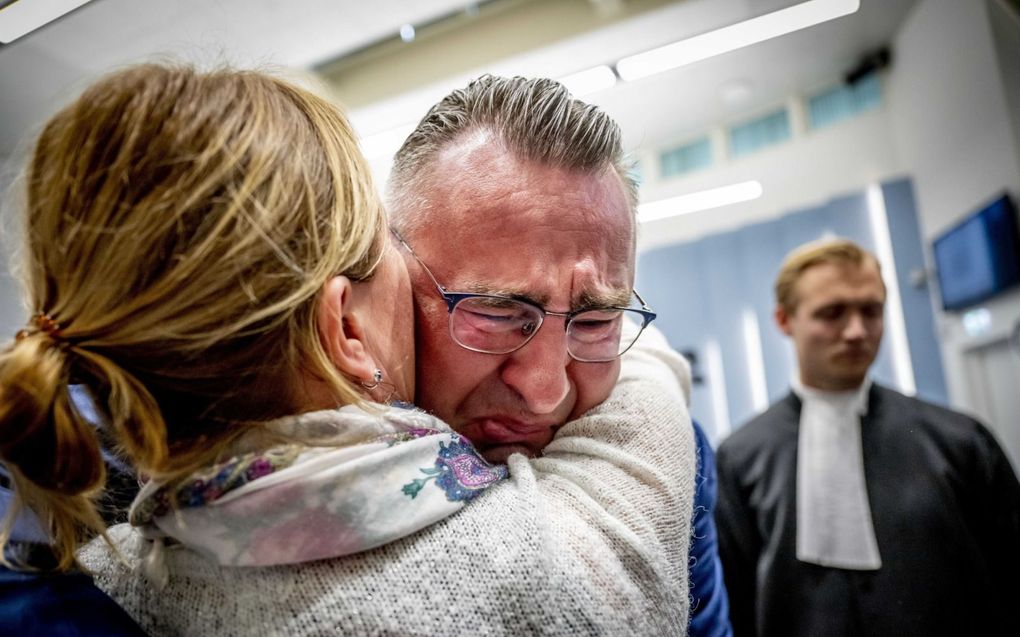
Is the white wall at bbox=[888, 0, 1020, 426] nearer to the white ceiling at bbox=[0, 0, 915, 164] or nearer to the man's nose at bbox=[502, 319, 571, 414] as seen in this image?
the white ceiling at bbox=[0, 0, 915, 164]

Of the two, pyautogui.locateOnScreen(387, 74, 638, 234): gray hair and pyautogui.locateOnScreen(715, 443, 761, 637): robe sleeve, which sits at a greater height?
pyautogui.locateOnScreen(387, 74, 638, 234): gray hair

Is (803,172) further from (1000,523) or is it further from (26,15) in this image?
(26,15)

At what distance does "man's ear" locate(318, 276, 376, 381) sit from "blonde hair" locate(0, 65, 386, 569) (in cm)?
1

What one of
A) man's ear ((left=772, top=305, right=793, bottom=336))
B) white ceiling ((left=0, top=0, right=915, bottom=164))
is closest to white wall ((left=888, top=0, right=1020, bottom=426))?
white ceiling ((left=0, top=0, right=915, bottom=164))

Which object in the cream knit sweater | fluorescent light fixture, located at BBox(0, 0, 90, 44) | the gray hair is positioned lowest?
the cream knit sweater

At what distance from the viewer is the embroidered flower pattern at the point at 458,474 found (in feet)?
1.76

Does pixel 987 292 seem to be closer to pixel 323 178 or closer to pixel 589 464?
pixel 589 464

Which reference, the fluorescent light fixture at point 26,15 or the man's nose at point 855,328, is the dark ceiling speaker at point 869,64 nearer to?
the man's nose at point 855,328

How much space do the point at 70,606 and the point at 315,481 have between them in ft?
0.72

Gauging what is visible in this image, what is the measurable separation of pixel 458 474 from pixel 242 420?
191 millimetres

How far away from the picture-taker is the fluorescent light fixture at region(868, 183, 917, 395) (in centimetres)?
279

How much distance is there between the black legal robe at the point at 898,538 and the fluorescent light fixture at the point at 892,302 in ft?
3.67

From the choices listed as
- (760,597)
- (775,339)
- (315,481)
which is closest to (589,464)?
(315,481)

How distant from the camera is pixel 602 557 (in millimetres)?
525
